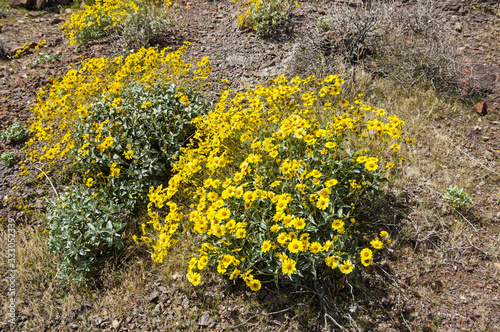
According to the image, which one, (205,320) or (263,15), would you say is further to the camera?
(263,15)

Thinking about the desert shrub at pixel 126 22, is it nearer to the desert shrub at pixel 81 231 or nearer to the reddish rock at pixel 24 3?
the reddish rock at pixel 24 3

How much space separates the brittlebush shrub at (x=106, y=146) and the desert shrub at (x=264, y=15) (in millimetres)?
2052

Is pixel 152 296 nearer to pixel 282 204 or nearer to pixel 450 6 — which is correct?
pixel 282 204

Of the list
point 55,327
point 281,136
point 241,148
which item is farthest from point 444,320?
point 55,327

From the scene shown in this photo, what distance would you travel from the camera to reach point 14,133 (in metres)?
4.53

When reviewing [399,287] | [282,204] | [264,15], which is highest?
[264,15]

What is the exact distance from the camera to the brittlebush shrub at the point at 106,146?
3072 millimetres

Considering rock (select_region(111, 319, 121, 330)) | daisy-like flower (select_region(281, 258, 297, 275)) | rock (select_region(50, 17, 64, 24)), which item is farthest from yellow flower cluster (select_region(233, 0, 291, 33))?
rock (select_region(50, 17, 64, 24))

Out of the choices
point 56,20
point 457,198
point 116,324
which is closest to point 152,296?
point 116,324

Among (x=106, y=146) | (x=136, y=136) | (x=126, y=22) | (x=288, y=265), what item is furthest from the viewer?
(x=126, y=22)

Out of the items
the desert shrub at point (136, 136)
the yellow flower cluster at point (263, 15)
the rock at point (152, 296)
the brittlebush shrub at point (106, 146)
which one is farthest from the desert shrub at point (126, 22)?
the rock at point (152, 296)

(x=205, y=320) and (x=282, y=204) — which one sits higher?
(x=282, y=204)

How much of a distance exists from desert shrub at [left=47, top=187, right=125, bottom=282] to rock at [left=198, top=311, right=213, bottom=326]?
3.59 feet

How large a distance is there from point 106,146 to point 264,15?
3.66 m
